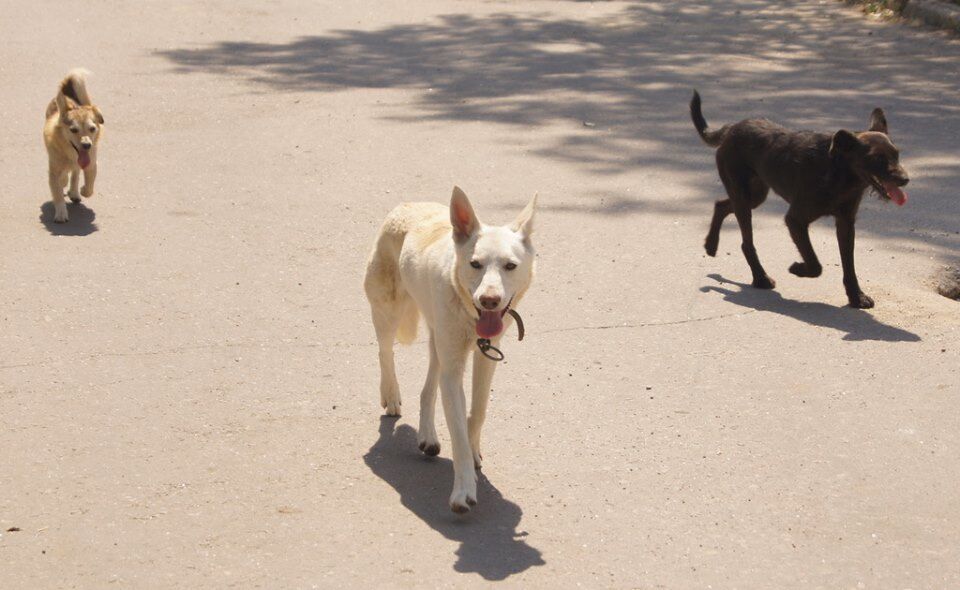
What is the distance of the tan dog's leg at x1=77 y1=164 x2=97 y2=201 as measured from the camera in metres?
10.2

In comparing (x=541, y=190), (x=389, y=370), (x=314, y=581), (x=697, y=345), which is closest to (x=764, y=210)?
(x=541, y=190)

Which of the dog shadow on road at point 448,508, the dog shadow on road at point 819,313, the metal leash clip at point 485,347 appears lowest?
the dog shadow on road at point 448,508

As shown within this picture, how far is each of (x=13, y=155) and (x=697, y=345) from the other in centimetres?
676

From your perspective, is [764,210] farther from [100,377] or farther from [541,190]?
[100,377]

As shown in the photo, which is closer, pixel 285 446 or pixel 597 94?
pixel 285 446

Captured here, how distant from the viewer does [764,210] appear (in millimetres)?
10258

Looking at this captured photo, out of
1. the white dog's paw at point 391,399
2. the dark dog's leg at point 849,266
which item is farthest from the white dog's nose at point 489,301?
the dark dog's leg at point 849,266

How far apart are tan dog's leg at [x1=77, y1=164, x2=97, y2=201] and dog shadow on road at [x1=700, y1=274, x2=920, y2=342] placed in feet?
15.4

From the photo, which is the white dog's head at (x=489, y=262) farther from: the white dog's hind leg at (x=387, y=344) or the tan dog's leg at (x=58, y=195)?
the tan dog's leg at (x=58, y=195)

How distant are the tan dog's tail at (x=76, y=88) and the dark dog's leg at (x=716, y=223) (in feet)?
16.3

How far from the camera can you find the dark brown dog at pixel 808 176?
8.06m

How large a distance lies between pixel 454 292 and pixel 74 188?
222 inches

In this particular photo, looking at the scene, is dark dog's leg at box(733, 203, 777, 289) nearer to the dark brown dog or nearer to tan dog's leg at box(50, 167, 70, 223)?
the dark brown dog

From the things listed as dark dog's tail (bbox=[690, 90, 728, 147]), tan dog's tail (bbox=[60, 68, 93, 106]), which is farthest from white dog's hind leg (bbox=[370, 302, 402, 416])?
tan dog's tail (bbox=[60, 68, 93, 106])
